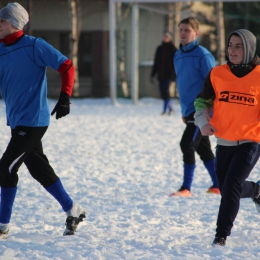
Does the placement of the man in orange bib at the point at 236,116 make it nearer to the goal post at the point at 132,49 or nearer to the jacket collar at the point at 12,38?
the jacket collar at the point at 12,38

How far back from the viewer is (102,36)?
21.2 m

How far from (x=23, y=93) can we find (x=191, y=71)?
2.12 metres

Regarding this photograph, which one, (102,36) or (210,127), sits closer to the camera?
(210,127)

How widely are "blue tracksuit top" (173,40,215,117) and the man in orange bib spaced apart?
66.8 inches

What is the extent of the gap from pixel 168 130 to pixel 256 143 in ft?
23.0

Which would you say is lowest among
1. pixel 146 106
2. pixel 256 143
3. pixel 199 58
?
pixel 146 106

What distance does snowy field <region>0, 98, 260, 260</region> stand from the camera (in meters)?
4.01

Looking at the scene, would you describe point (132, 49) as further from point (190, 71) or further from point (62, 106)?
point (62, 106)

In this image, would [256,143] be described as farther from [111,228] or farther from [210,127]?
[111,228]

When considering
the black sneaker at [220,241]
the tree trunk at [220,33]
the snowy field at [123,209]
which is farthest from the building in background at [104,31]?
the black sneaker at [220,241]

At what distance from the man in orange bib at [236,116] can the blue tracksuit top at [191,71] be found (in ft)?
5.56

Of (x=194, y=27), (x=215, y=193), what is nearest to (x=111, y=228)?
(x=215, y=193)

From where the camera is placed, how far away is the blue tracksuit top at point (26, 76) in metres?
4.14

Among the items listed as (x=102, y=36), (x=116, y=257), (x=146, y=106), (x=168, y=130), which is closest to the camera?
(x=116, y=257)
